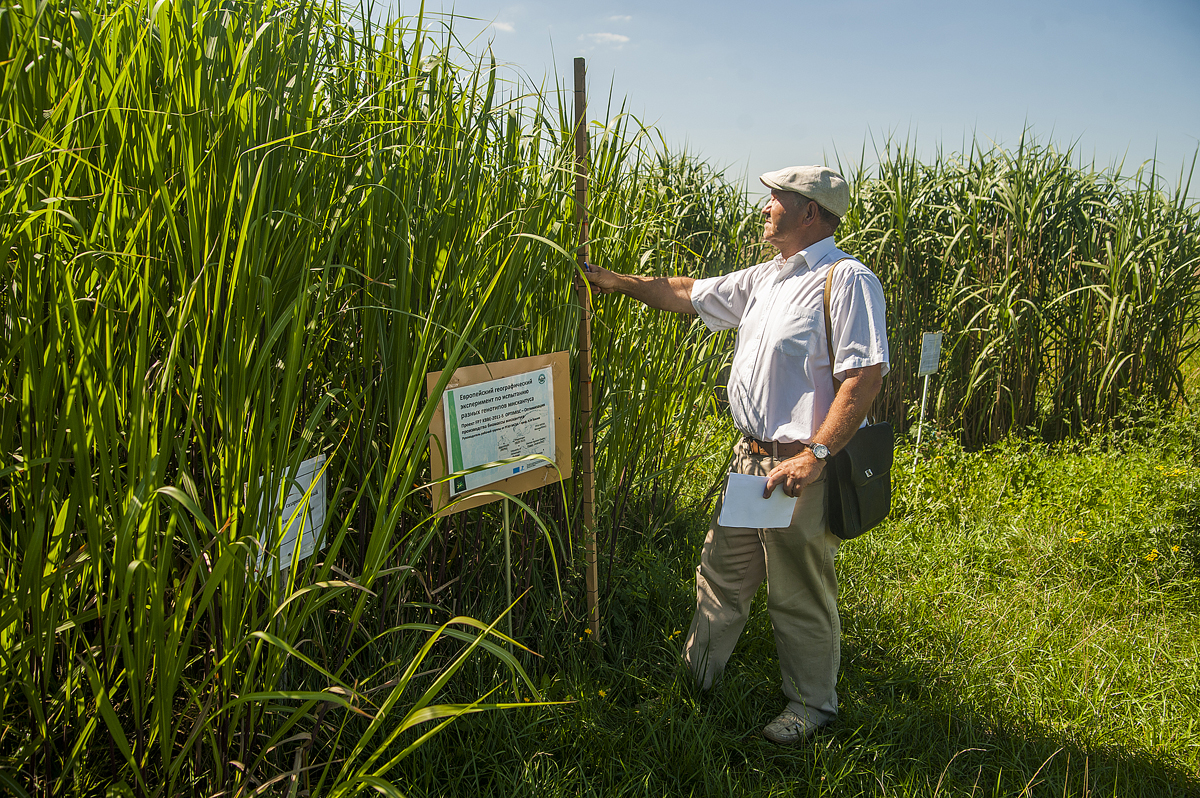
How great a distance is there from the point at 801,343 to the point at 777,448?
29cm

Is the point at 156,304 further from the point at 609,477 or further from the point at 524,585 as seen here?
the point at 609,477

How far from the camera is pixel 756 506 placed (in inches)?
78.9

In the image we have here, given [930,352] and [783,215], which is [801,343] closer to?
[783,215]

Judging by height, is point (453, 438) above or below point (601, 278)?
below

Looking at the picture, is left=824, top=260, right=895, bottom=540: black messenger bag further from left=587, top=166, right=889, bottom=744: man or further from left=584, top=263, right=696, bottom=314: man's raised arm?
left=584, top=263, right=696, bottom=314: man's raised arm

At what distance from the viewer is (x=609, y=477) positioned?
235 cm

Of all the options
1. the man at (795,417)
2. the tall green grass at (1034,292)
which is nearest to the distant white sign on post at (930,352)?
the tall green grass at (1034,292)

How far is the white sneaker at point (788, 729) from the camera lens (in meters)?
2.00

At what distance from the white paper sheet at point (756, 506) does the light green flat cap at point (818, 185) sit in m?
0.77

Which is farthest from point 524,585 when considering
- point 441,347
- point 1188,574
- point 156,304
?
point 1188,574

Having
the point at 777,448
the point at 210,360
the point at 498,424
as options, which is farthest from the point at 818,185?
the point at 210,360

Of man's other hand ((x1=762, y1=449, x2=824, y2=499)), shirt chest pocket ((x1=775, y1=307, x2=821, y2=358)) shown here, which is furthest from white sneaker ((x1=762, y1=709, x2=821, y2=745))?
shirt chest pocket ((x1=775, y1=307, x2=821, y2=358))

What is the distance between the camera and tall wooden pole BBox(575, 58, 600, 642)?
197cm

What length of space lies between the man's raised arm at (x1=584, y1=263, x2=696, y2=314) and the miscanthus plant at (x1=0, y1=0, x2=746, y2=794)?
1.11 feet
